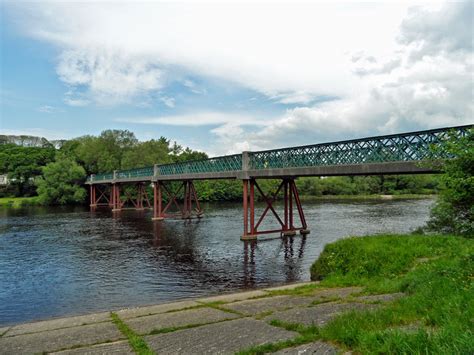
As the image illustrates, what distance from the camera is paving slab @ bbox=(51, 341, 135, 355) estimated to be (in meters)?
6.17

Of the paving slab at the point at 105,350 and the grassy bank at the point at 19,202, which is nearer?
the paving slab at the point at 105,350

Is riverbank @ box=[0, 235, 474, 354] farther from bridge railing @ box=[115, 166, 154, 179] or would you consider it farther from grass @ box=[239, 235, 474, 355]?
bridge railing @ box=[115, 166, 154, 179]

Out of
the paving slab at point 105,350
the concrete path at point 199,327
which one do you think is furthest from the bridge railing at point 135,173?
the paving slab at point 105,350

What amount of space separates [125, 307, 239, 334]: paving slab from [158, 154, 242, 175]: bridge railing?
18.9m

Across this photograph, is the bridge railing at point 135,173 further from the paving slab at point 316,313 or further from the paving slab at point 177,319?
the paving slab at point 316,313

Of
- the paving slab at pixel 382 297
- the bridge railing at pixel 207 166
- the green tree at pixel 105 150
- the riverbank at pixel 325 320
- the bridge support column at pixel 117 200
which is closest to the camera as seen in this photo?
the riverbank at pixel 325 320

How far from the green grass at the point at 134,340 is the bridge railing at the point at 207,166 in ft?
64.8

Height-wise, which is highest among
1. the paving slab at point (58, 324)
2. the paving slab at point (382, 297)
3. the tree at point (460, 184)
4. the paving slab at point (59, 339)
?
the tree at point (460, 184)

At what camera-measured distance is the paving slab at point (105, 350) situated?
6166mm

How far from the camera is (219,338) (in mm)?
6266

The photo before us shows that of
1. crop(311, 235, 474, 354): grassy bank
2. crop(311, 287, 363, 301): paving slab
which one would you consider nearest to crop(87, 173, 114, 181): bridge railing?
crop(311, 235, 474, 354): grassy bank

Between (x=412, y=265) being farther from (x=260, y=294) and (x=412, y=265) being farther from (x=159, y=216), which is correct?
(x=159, y=216)

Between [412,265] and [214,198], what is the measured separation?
73029mm

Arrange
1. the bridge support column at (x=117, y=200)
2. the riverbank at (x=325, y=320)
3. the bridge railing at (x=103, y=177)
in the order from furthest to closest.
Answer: the bridge railing at (x=103, y=177)
the bridge support column at (x=117, y=200)
the riverbank at (x=325, y=320)
